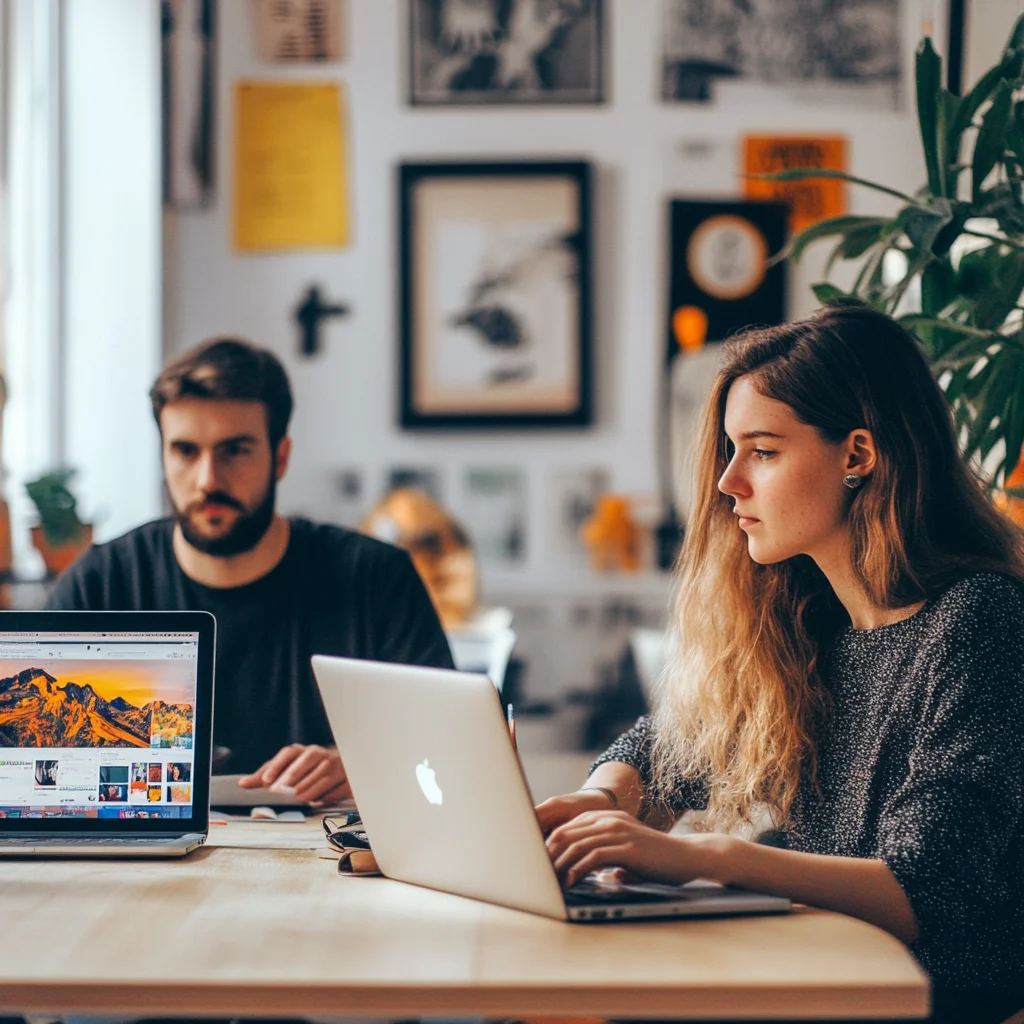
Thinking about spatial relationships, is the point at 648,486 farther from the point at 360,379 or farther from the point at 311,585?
the point at 311,585

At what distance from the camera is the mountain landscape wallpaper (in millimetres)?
1312

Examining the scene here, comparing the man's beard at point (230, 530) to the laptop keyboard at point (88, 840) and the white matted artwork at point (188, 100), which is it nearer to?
the laptop keyboard at point (88, 840)

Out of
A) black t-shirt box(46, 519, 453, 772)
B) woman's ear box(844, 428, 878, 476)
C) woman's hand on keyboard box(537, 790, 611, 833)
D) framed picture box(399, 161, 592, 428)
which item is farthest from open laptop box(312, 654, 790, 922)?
framed picture box(399, 161, 592, 428)

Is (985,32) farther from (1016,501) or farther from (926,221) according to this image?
(1016,501)

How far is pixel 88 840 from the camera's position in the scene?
129 centimetres

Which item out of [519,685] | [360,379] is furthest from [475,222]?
[519,685]

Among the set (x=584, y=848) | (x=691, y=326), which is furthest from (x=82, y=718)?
(x=691, y=326)

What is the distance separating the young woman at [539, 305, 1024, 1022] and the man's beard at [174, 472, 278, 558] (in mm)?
645

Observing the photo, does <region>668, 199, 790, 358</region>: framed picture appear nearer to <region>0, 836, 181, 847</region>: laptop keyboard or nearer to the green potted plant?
the green potted plant

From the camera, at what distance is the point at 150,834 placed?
1.31 m

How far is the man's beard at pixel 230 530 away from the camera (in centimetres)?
185

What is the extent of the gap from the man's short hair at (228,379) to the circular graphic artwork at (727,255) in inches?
63.4

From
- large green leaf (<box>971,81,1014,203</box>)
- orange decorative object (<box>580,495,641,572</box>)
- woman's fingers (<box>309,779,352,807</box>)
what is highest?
large green leaf (<box>971,81,1014,203</box>)

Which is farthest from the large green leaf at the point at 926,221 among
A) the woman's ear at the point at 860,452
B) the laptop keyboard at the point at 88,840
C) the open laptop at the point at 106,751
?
the laptop keyboard at the point at 88,840
